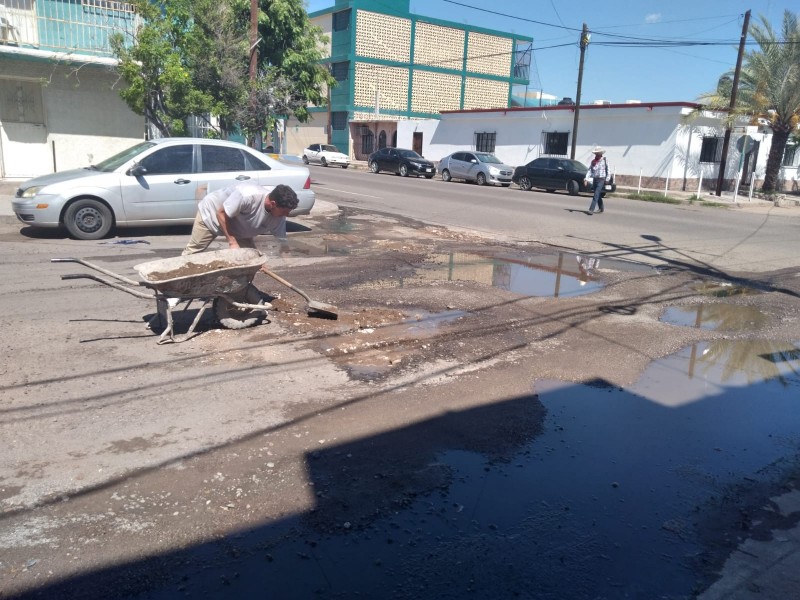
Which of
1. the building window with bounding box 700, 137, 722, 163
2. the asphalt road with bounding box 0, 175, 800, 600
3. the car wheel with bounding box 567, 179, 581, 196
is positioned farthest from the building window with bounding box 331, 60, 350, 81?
the asphalt road with bounding box 0, 175, 800, 600

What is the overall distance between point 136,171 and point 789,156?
36.5 metres

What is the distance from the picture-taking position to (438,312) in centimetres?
795

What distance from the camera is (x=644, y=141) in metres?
31.2

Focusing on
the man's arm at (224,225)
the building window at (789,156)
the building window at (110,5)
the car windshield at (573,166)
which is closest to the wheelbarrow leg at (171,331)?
the man's arm at (224,225)

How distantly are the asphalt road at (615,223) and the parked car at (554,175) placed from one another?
3.49 ft

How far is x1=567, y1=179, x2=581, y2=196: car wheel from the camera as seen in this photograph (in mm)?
26675

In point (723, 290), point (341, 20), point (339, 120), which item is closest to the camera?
point (723, 290)

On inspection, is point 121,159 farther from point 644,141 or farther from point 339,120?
point 339,120

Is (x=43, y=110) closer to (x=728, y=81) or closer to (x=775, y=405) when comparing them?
(x=775, y=405)

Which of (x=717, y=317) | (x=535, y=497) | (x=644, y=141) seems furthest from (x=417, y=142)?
(x=535, y=497)

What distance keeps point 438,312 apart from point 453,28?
1993 inches

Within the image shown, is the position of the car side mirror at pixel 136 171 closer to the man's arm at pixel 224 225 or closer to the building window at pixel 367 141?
the man's arm at pixel 224 225

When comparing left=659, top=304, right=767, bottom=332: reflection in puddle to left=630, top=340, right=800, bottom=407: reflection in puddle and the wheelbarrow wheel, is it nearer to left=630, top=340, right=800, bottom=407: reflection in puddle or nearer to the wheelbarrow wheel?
left=630, top=340, right=800, bottom=407: reflection in puddle

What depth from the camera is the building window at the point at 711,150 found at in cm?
3131
